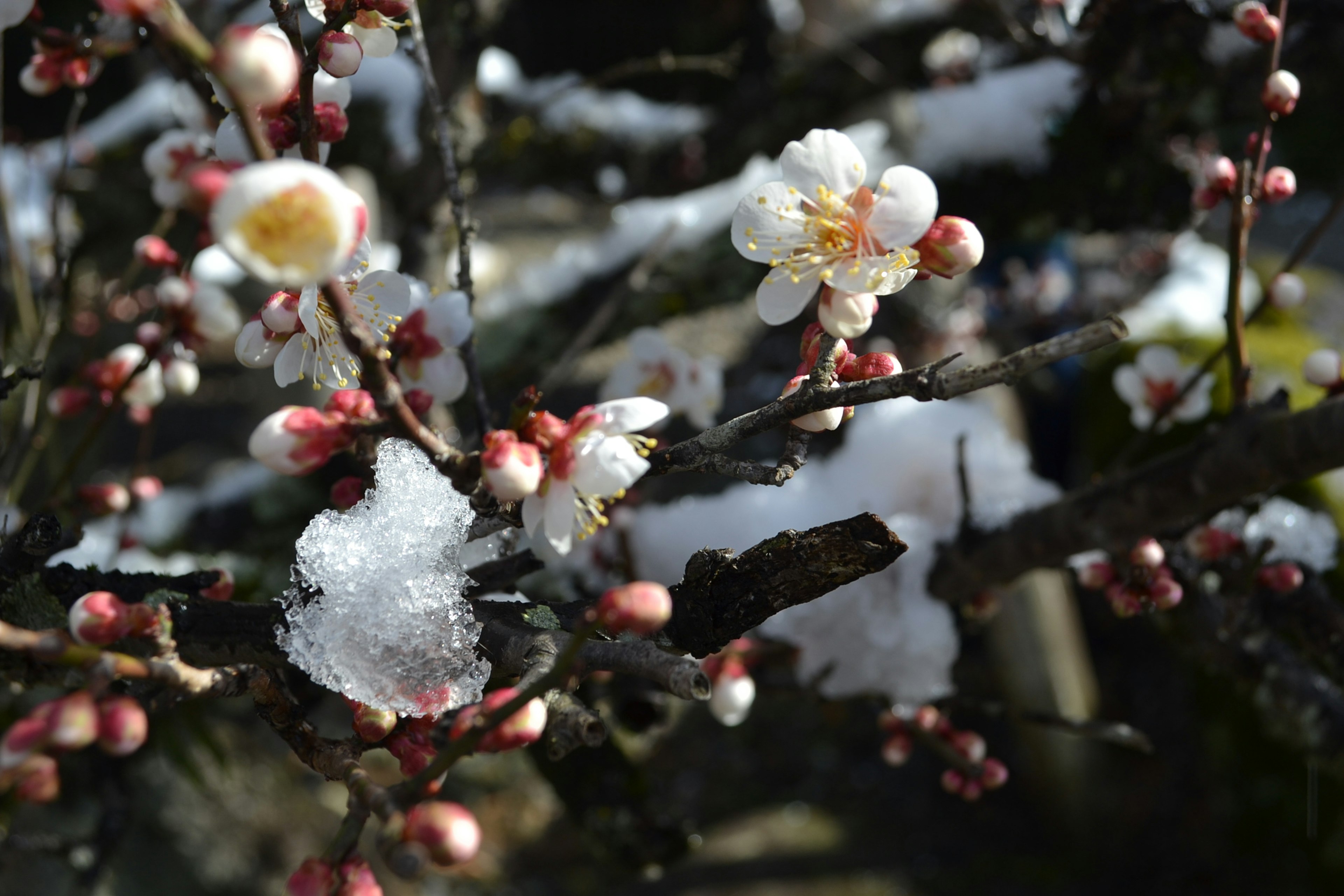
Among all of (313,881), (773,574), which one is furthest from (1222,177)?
(313,881)

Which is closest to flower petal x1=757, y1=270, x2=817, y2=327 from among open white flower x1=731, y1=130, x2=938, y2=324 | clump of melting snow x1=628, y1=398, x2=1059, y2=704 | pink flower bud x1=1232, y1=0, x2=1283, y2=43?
open white flower x1=731, y1=130, x2=938, y2=324

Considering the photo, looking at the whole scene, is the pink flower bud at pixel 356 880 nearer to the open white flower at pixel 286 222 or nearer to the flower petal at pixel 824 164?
the open white flower at pixel 286 222

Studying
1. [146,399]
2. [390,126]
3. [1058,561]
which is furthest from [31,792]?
[390,126]

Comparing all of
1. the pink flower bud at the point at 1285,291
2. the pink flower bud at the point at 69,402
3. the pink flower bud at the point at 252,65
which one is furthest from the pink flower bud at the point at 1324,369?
the pink flower bud at the point at 69,402

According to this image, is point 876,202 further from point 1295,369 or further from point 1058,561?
point 1295,369

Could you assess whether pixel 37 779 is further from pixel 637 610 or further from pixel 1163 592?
pixel 1163 592

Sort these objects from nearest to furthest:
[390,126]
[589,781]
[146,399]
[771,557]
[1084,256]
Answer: [771,557], [146,399], [589,781], [390,126], [1084,256]
